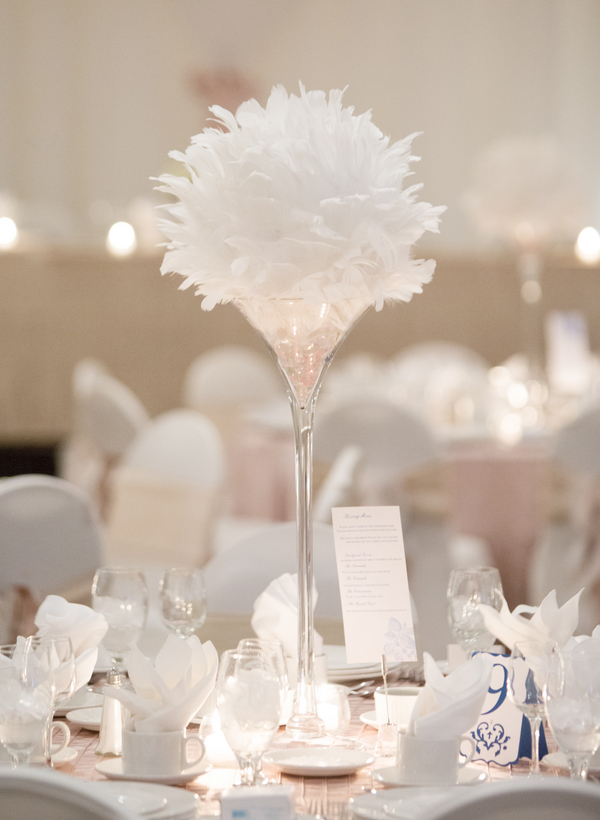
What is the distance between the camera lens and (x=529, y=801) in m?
0.75

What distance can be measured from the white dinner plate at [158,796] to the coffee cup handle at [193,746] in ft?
0.18

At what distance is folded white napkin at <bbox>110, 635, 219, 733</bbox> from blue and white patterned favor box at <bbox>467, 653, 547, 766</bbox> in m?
0.29

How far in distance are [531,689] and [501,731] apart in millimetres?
84

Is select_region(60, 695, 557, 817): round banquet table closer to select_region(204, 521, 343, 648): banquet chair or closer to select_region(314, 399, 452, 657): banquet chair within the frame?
select_region(204, 521, 343, 648): banquet chair

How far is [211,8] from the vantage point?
8.48m

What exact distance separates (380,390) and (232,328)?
7.79 ft

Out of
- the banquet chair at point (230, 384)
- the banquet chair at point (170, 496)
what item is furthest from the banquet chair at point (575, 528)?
the banquet chair at point (230, 384)

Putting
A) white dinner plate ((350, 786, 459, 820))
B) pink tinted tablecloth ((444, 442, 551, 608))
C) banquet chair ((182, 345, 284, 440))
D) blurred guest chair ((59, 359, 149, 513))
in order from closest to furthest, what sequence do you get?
white dinner plate ((350, 786, 459, 820)), pink tinted tablecloth ((444, 442, 551, 608)), blurred guest chair ((59, 359, 149, 513)), banquet chair ((182, 345, 284, 440))

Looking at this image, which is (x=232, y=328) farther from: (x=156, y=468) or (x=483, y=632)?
(x=483, y=632)

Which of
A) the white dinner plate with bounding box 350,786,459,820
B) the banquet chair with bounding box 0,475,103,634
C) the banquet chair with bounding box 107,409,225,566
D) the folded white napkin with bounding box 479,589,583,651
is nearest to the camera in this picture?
the white dinner plate with bounding box 350,786,459,820

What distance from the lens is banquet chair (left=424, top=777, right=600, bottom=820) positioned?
75cm

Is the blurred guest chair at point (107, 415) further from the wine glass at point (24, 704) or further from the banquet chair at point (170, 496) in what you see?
the wine glass at point (24, 704)

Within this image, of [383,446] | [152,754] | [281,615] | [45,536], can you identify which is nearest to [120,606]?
[281,615]

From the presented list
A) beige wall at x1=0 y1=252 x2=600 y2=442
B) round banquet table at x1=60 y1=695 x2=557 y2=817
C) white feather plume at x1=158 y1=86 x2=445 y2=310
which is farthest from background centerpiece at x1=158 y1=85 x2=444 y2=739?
beige wall at x1=0 y1=252 x2=600 y2=442
